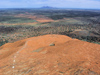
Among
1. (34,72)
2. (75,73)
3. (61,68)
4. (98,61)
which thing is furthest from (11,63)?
(98,61)

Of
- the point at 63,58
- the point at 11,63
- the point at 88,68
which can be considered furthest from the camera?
the point at 63,58

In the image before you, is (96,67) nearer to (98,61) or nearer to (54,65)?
(98,61)

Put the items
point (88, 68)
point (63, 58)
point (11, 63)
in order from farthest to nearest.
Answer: point (63, 58) < point (11, 63) < point (88, 68)

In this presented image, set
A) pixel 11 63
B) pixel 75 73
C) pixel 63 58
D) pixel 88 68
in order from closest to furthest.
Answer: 1. pixel 75 73
2. pixel 88 68
3. pixel 11 63
4. pixel 63 58

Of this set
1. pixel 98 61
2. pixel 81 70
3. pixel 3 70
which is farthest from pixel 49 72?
pixel 98 61

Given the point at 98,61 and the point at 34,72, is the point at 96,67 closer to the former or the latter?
the point at 98,61

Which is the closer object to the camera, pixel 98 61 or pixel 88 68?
pixel 88 68

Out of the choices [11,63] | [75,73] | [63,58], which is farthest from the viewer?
[63,58]

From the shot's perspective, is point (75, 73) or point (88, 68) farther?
point (88, 68)
